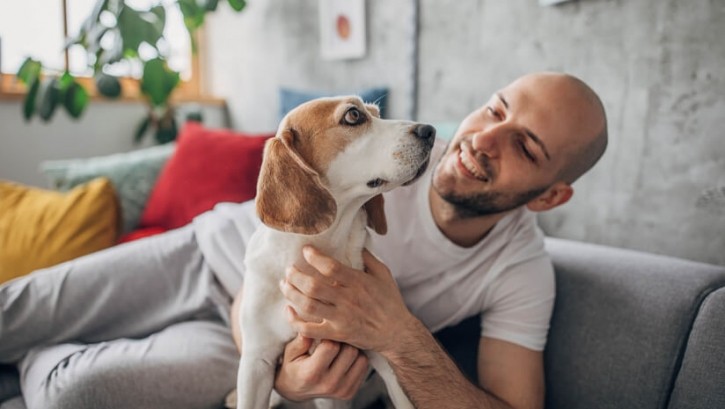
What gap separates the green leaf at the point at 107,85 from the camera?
100 inches

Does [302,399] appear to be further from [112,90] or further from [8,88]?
[8,88]

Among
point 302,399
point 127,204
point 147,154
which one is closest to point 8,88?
point 147,154

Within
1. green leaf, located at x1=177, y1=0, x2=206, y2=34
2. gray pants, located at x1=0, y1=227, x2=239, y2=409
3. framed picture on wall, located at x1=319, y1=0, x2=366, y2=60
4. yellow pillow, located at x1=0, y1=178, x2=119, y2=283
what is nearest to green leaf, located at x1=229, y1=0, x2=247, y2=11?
green leaf, located at x1=177, y1=0, x2=206, y2=34

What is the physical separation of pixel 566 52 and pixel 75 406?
172cm

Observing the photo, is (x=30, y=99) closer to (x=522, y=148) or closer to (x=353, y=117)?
(x=353, y=117)

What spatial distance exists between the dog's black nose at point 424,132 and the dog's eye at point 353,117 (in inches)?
4.3

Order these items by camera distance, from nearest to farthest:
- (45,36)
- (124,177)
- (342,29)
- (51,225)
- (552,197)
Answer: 1. (552,197)
2. (51,225)
3. (124,177)
4. (342,29)
5. (45,36)

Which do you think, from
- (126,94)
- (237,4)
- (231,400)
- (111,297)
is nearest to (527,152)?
(231,400)

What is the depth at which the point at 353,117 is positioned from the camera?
98cm

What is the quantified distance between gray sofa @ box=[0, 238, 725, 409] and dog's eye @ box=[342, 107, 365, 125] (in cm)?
72

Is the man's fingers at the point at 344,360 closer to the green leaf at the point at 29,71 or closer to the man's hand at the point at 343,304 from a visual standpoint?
the man's hand at the point at 343,304

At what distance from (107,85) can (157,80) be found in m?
0.24

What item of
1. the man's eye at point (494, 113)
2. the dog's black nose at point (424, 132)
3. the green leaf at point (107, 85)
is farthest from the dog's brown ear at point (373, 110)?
the green leaf at point (107, 85)

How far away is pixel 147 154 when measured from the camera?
2.44 m
